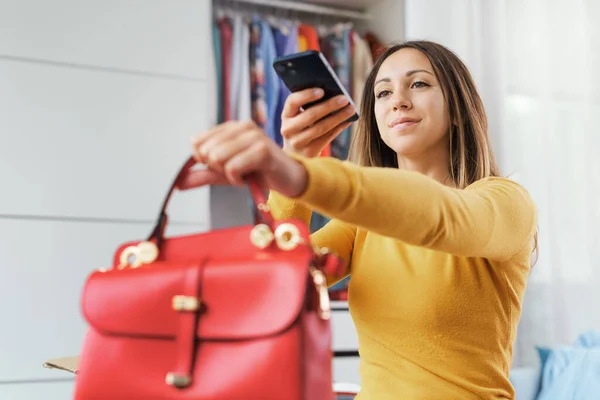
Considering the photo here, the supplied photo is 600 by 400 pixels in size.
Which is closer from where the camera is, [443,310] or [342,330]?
[443,310]

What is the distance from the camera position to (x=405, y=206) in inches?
27.0

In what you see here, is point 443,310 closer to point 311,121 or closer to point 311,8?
point 311,121

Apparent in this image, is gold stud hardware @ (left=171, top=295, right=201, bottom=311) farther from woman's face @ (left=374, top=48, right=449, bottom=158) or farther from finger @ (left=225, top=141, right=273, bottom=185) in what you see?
woman's face @ (left=374, top=48, right=449, bottom=158)

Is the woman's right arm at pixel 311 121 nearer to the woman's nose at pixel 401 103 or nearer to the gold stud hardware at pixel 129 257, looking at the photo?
the woman's nose at pixel 401 103

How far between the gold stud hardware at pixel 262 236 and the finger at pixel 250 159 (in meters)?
0.08

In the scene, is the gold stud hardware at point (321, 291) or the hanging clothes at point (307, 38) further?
the hanging clothes at point (307, 38)

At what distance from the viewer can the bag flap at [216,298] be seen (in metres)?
0.64

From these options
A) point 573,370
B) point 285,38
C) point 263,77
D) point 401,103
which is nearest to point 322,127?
point 401,103

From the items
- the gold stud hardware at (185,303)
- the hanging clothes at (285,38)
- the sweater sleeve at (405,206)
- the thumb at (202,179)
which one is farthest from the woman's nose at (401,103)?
the hanging clothes at (285,38)

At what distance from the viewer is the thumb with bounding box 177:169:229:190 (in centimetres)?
71

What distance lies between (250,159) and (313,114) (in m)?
Answer: 0.46

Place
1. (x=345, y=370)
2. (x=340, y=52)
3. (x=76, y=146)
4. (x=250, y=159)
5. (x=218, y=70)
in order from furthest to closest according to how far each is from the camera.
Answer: (x=340, y=52) → (x=218, y=70) → (x=345, y=370) → (x=76, y=146) → (x=250, y=159)

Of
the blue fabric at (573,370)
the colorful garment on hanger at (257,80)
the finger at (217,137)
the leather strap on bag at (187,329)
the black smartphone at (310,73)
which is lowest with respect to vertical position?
the blue fabric at (573,370)

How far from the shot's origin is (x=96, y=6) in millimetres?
2598
